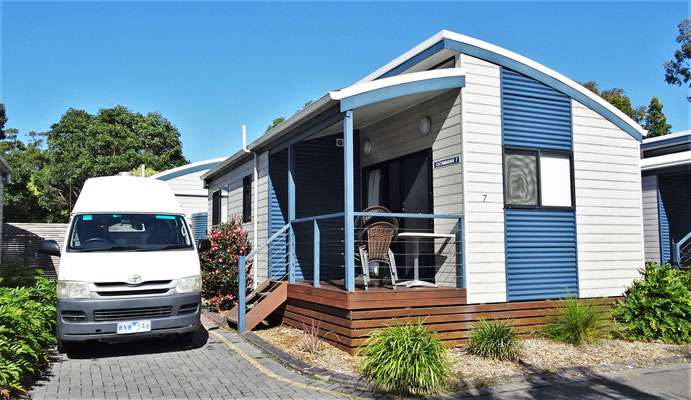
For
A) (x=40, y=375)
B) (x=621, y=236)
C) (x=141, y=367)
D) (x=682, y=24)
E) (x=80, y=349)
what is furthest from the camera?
(x=682, y=24)

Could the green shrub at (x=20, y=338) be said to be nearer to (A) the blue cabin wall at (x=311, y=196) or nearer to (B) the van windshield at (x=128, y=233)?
(B) the van windshield at (x=128, y=233)

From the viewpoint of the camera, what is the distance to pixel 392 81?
749cm

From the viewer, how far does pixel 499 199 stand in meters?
7.97

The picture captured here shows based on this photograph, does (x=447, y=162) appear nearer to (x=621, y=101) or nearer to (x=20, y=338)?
(x=20, y=338)

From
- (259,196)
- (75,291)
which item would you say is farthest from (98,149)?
(75,291)

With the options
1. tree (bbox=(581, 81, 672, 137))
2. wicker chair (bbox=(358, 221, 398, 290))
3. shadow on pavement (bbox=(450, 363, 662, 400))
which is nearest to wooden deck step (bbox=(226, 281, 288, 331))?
wicker chair (bbox=(358, 221, 398, 290))

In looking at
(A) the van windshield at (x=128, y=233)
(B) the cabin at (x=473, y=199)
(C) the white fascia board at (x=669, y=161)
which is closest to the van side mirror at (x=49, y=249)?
(A) the van windshield at (x=128, y=233)

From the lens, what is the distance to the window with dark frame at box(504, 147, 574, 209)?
815 centimetres

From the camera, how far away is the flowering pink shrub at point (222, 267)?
10.9 m

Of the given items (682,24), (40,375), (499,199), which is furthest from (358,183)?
(682,24)

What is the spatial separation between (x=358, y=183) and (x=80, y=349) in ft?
20.0

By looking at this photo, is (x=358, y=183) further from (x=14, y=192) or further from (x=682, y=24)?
(x=14, y=192)

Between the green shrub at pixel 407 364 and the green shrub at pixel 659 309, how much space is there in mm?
4259

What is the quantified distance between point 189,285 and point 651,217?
10.8 meters
